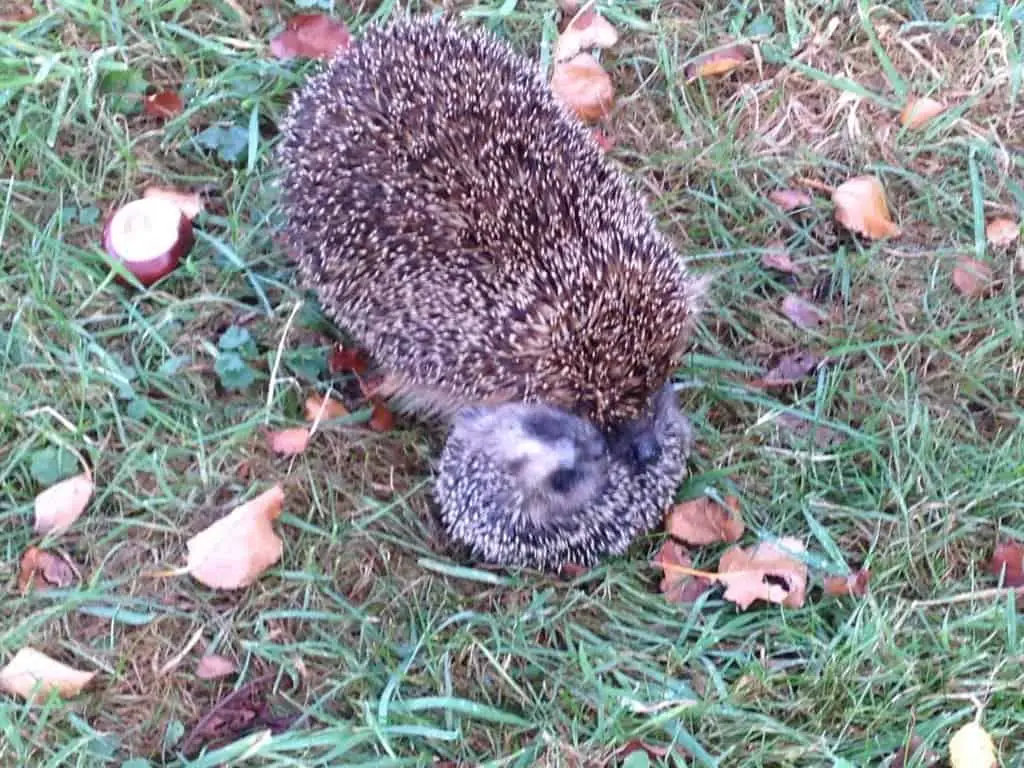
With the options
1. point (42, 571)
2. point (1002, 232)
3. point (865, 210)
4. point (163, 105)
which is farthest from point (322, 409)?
point (1002, 232)

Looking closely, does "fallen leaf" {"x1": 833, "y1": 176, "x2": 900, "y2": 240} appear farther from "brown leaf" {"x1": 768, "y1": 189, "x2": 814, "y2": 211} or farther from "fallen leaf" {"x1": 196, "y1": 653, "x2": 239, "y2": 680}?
"fallen leaf" {"x1": 196, "y1": 653, "x2": 239, "y2": 680}

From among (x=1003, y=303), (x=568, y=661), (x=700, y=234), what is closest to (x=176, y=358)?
(x=568, y=661)

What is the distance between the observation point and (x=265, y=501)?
11.3ft

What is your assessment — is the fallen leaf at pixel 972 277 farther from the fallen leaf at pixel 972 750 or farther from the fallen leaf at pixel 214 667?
the fallen leaf at pixel 214 667

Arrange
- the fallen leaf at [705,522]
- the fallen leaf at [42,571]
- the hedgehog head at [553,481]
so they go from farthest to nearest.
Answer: the fallen leaf at [705,522] < the fallen leaf at [42,571] < the hedgehog head at [553,481]

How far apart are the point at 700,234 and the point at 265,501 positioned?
1783mm

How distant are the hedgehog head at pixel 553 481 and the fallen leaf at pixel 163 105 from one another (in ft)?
5.56

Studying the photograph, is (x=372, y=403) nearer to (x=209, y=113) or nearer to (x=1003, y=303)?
(x=209, y=113)

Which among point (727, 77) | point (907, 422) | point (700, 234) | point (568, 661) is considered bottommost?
point (568, 661)

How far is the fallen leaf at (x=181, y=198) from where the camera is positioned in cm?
401

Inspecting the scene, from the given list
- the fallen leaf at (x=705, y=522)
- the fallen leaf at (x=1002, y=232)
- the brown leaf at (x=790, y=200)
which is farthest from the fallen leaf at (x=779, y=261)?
the fallen leaf at (x=705, y=522)

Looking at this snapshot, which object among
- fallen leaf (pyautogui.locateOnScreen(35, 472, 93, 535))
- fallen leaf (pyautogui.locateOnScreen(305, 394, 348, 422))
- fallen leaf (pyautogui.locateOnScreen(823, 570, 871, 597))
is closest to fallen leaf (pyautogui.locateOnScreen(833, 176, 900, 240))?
fallen leaf (pyautogui.locateOnScreen(823, 570, 871, 597))

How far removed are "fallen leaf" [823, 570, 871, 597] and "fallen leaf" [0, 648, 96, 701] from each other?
2.08m

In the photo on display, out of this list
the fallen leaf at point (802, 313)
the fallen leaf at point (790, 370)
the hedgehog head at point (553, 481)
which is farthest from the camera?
the fallen leaf at point (802, 313)
